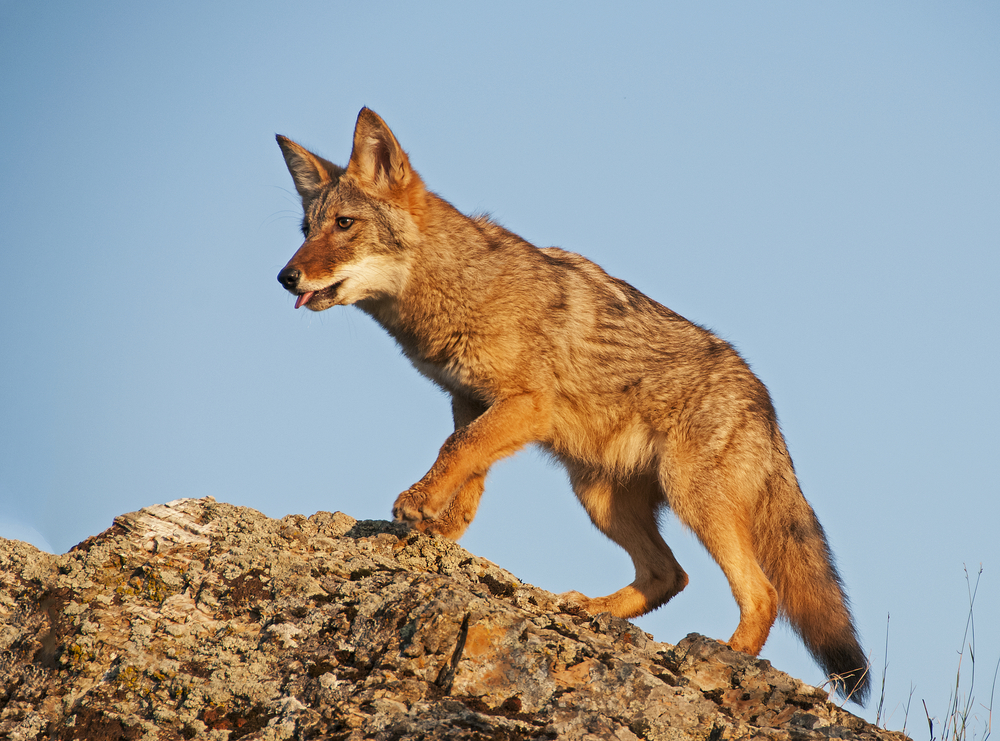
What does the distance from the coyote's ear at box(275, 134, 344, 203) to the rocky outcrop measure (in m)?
3.48

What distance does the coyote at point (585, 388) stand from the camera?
6090mm

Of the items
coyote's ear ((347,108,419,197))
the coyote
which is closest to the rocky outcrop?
the coyote

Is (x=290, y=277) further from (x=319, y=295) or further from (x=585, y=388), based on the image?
(x=585, y=388)

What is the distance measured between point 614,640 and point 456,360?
2.57m

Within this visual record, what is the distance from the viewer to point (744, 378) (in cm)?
687

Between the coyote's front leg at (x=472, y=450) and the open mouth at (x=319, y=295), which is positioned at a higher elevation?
the open mouth at (x=319, y=295)

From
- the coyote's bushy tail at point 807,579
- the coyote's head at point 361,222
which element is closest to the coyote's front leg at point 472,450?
the coyote's head at point 361,222

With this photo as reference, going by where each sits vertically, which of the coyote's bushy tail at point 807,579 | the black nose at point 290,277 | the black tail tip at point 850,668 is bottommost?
the black tail tip at point 850,668

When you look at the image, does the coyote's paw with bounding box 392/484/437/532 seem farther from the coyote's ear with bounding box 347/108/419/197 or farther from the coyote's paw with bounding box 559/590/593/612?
the coyote's ear with bounding box 347/108/419/197

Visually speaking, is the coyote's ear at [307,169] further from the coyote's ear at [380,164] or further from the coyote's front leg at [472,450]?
the coyote's front leg at [472,450]

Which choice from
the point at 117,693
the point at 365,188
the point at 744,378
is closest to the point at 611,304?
the point at 744,378

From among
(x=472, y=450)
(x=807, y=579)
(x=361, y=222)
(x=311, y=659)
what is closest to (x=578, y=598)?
(x=472, y=450)

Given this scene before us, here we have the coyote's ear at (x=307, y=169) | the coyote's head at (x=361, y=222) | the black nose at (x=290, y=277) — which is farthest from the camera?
the coyote's ear at (x=307, y=169)

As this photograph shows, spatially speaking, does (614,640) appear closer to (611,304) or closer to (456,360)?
(456,360)
